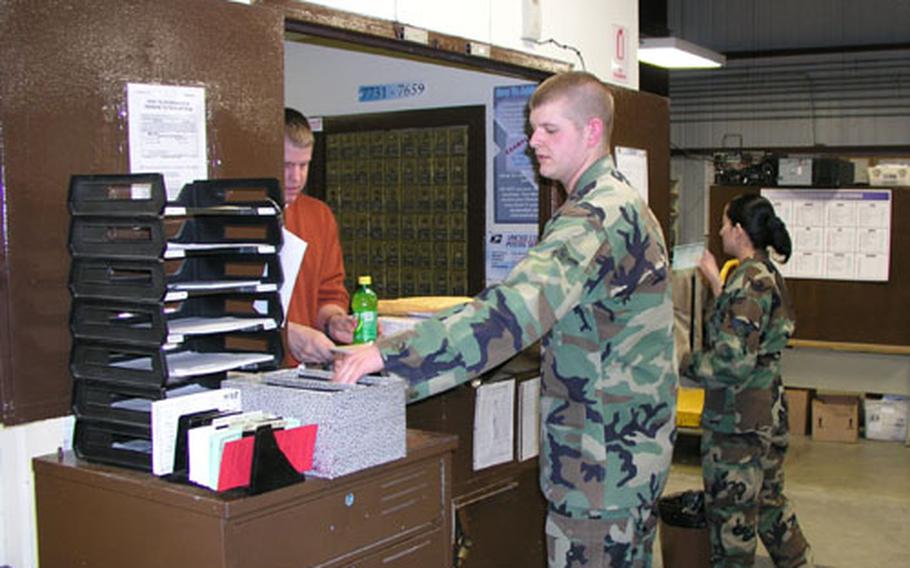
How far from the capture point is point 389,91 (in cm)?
504

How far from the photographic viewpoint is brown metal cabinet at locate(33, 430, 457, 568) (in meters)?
1.70

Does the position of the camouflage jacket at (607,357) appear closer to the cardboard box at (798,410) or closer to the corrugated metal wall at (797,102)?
the cardboard box at (798,410)

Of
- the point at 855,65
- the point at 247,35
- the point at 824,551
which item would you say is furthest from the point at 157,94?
the point at 855,65

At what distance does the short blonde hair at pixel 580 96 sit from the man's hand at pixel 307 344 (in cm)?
90

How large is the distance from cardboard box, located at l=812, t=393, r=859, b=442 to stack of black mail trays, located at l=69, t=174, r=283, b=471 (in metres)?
6.45

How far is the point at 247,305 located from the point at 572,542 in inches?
39.1

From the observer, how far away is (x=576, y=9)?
4.21 m

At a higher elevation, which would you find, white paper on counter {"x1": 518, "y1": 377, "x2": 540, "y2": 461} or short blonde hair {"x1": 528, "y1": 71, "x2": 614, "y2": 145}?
short blonde hair {"x1": 528, "y1": 71, "x2": 614, "y2": 145}

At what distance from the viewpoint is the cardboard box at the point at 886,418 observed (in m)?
7.62

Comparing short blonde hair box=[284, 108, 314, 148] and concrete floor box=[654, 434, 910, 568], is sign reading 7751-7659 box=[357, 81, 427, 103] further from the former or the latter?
concrete floor box=[654, 434, 910, 568]

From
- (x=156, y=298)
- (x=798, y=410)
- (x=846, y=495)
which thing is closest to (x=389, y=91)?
(x=156, y=298)

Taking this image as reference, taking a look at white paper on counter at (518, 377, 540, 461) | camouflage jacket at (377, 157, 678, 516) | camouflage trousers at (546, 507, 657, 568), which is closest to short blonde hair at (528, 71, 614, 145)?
camouflage jacket at (377, 157, 678, 516)

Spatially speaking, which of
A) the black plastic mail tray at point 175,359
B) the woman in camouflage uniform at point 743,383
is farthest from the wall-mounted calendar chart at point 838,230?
the black plastic mail tray at point 175,359

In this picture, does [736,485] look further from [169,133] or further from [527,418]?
[169,133]
